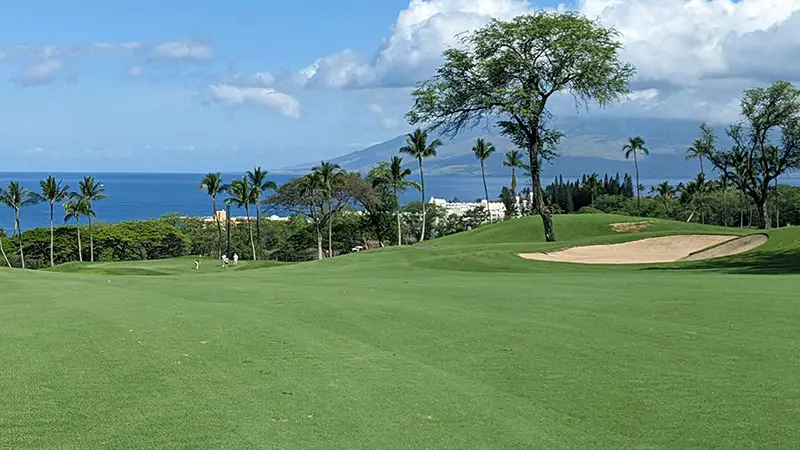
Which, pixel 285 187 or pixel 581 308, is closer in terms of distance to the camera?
pixel 581 308

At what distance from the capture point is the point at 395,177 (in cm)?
8081

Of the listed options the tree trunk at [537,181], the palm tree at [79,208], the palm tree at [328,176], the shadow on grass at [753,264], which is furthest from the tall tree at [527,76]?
the palm tree at [79,208]

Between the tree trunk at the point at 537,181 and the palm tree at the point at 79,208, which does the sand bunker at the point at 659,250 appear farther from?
the palm tree at the point at 79,208

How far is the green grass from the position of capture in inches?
268

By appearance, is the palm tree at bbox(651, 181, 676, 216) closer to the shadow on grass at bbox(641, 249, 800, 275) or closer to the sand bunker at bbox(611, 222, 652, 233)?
the sand bunker at bbox(611, 222, 652, 233)

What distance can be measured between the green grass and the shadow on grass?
30.7ft

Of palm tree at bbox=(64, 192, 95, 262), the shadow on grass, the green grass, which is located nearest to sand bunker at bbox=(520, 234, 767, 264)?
the shadow on grass

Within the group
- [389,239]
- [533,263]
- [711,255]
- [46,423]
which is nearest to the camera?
[46,423]

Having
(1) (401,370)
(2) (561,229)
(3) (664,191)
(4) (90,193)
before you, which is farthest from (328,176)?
(1) (401,370)

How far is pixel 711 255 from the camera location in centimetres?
3334

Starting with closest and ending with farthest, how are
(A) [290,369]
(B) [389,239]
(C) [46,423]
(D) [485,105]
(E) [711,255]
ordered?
1. (C) [46,423]
2. (A) [290,369]
3. (E) [711,255]
4. (D) [485,105]
5. (B) [389,239]

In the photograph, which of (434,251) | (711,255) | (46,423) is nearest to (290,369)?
(46,423)

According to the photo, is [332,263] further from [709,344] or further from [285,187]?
[285,187]

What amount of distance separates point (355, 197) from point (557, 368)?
236ft
